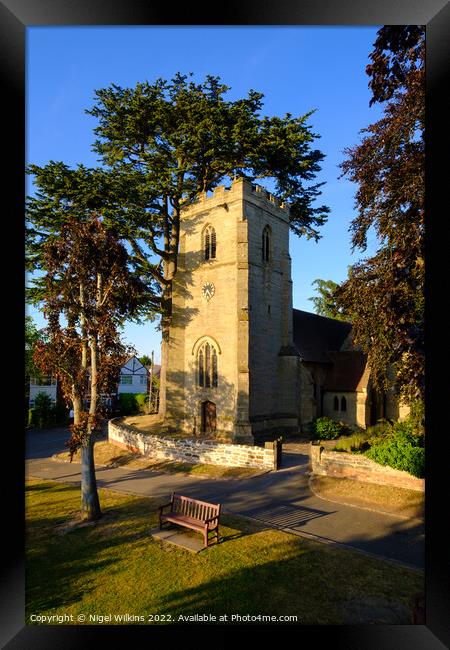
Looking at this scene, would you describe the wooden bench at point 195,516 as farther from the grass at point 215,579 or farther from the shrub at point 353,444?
the shrub at point 353,444

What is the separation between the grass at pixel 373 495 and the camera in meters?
10.3

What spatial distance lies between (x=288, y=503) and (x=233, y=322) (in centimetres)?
1141

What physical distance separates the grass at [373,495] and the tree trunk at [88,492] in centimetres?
696

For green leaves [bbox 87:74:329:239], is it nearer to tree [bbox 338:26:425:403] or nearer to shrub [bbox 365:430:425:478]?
tree [bbox 338:26:425:403]

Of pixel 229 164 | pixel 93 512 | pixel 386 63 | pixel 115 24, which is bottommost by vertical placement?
pixel 93 512

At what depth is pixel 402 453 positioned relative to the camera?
38.8ft

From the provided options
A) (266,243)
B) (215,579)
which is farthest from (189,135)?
(215,579)

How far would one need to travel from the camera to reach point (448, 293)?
4.93m

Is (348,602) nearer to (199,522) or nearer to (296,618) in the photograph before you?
(296,618)

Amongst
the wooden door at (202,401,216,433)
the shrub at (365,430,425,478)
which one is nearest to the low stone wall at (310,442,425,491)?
the shrub at (365,430,425,478)

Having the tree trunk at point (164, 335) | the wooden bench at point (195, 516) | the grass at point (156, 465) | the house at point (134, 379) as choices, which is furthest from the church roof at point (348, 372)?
the house at point (134, 379)

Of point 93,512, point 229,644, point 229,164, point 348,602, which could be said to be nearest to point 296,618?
point 348,602

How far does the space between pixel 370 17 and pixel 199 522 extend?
32.6 feet

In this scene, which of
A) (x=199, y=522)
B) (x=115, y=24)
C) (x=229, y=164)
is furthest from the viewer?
(x=229, y=164)
